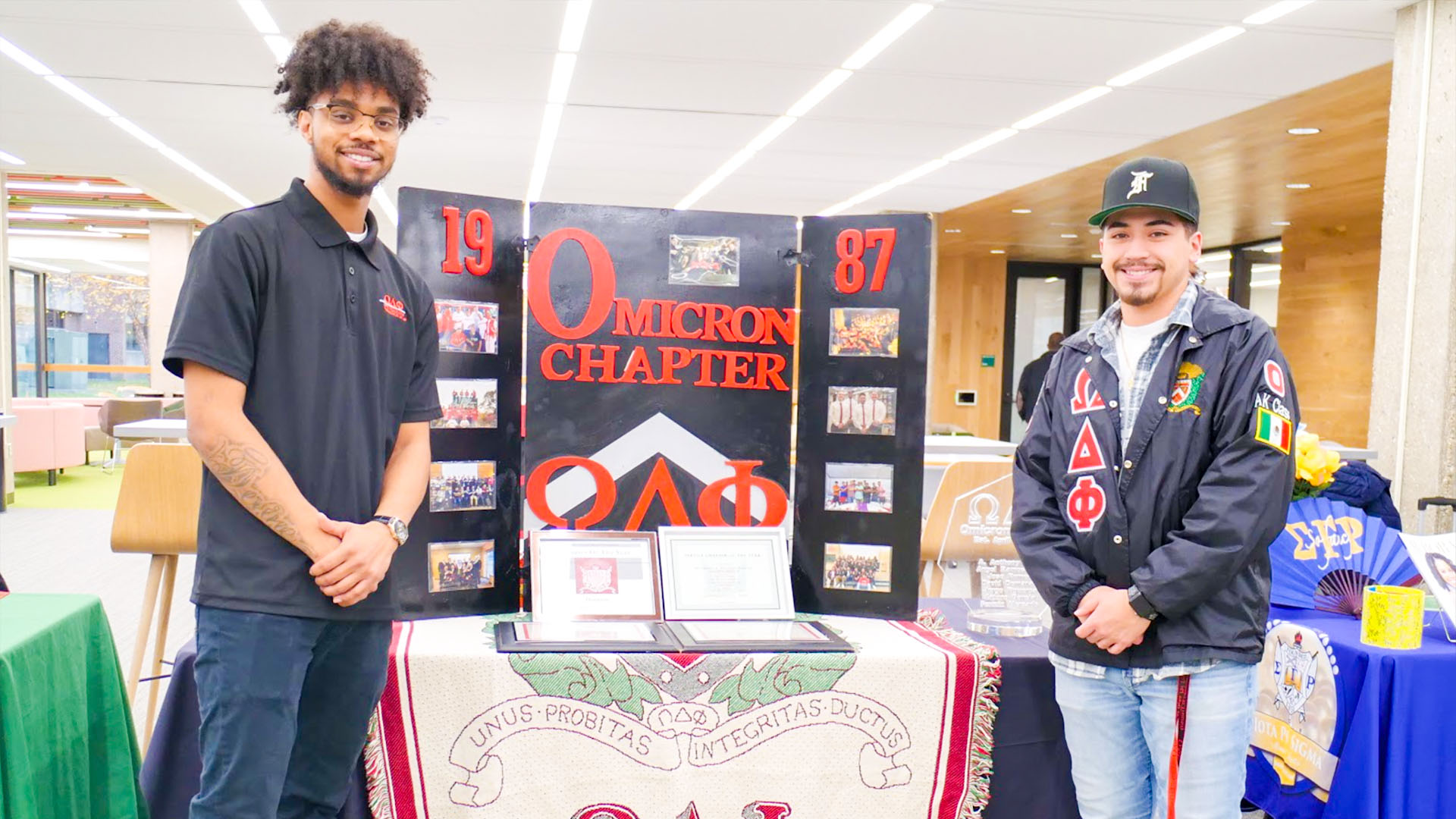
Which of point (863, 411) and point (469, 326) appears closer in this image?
point (469, 326)

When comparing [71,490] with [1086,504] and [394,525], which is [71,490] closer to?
[394,525]

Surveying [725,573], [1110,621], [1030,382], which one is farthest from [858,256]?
[1030,382]

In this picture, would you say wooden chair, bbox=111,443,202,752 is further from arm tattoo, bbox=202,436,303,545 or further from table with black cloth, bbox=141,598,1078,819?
table with black cloth, bbox=141,598,1078,819

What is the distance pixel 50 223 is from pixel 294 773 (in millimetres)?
15516

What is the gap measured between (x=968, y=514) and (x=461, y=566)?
153 cm

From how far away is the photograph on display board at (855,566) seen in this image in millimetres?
2348

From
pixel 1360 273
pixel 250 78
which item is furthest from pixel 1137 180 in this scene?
pixel 1360 273

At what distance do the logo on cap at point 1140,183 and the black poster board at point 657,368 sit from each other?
825 mm

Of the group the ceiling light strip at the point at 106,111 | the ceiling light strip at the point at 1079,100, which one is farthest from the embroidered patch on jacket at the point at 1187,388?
the ceiling light strip at the point at 106,111

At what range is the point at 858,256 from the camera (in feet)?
7.74

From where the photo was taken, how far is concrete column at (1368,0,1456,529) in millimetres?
4055

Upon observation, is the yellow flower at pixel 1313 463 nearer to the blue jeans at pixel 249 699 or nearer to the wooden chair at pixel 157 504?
the blue jeans at pixel 249 699

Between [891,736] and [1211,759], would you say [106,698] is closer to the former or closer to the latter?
[891,736]

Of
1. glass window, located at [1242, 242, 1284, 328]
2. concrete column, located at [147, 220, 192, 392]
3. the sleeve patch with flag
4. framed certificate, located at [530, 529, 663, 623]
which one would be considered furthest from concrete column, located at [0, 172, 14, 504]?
glass window, located at [1242, 242, 1284, 328]
